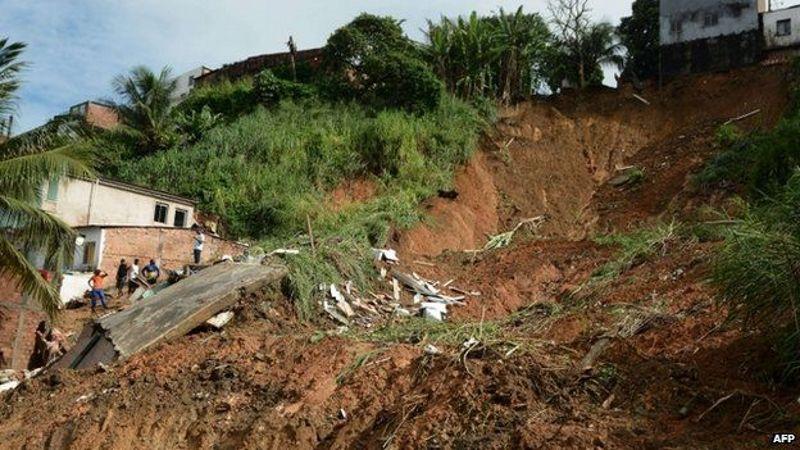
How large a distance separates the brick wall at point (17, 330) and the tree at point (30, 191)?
1.26 meters

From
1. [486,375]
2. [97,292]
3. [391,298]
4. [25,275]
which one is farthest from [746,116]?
[25,275]

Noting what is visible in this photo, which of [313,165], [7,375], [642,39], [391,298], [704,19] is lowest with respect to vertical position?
[7,375]

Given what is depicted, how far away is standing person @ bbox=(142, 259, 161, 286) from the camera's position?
19.3 metres

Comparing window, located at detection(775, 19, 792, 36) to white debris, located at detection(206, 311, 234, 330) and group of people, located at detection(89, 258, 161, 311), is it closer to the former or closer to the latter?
group of people, located at detection(89, 258, 161, 311)

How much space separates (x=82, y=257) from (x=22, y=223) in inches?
337

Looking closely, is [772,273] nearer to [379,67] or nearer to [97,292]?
[97,292]

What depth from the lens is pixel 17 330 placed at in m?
14.7

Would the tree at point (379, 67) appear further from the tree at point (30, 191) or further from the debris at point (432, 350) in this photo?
the debris at point (432, 350)

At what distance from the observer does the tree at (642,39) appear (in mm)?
30641

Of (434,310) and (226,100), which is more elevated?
(226,100)

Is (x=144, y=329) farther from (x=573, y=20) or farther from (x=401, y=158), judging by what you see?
(x=573, y=20)

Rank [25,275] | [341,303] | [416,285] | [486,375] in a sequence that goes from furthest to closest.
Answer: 1. [416,285]
2. [341,303]
3. [25,275]
4. [486,375]

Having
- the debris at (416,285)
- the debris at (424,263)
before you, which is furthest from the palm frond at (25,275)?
the debris at (424,263)

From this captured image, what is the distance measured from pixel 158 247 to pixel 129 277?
2.52 m
